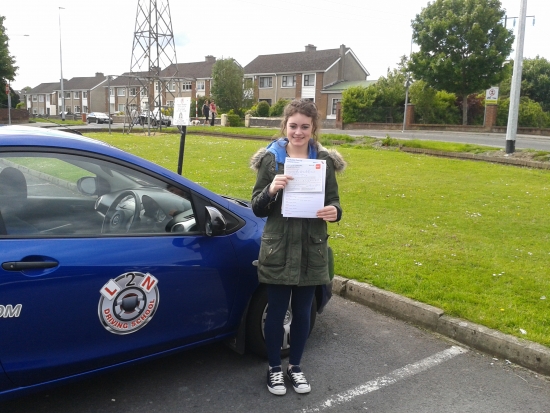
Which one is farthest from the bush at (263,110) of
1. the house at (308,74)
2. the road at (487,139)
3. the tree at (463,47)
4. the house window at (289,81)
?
the road at (487,139)

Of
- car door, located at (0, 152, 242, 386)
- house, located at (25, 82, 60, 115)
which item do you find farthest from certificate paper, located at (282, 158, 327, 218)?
house, located at (25, 82, 60, 115)

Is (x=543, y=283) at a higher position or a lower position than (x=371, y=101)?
lower

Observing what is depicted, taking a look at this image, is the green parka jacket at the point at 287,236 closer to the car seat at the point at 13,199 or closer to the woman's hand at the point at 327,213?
the woman's hand at the point at 327,213

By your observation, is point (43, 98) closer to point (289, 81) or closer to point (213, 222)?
point (289, 81)

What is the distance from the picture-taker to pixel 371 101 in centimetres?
3762

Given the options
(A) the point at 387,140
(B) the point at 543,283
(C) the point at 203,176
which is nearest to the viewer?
(B) the point at 543,283

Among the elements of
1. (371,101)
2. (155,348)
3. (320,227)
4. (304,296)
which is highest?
(371,101)

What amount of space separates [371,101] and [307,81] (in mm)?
21997

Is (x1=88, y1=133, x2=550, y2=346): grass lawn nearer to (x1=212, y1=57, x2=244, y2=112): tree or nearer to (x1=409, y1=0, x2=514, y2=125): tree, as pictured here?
(x1=409, y1=0, x2=514, y2=125): tree

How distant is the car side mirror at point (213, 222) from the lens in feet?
10.8

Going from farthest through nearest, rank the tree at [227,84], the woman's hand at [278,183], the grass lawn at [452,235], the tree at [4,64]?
the tree at [227,84] → the tree at [4,64] → the grass lawn at [452,235] → the woman's hand at [278,183]

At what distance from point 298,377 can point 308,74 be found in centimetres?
5708

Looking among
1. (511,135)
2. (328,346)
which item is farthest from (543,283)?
(511,135)

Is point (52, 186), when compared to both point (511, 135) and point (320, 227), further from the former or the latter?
point (511, 135)
